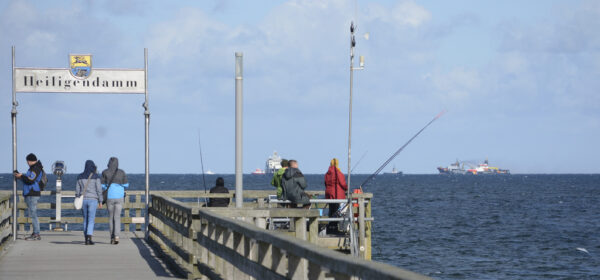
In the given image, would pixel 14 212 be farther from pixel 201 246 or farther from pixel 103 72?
pixel 201 246

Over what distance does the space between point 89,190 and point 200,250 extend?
21.4ft

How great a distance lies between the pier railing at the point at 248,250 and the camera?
5.91 metres

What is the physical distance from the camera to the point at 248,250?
9125 mm

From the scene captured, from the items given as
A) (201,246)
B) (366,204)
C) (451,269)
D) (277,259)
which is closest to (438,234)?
(451,269)

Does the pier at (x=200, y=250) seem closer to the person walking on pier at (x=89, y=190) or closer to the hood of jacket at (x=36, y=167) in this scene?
the person walking on pier at (x=89, y=190)

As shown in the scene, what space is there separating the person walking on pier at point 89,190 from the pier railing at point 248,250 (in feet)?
6.80

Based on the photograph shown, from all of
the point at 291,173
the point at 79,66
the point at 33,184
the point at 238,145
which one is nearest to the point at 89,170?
the point at 33,184

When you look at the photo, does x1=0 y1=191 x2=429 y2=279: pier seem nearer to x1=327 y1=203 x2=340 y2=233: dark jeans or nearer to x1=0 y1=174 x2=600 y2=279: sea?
x1=327 y1=203 x2=340 y2=233: dark jeans

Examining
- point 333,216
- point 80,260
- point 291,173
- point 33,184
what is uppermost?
point 291,173

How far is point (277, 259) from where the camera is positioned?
7.93 meters

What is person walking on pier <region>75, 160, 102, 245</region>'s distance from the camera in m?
17.9

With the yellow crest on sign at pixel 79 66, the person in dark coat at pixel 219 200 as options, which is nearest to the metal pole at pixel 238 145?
the yellow crest on sign at pixel 79 66

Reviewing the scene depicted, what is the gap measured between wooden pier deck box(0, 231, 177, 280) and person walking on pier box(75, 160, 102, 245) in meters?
0.58

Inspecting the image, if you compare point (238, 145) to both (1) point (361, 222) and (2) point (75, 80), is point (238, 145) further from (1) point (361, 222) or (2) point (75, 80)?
(2) point (75, 80)
